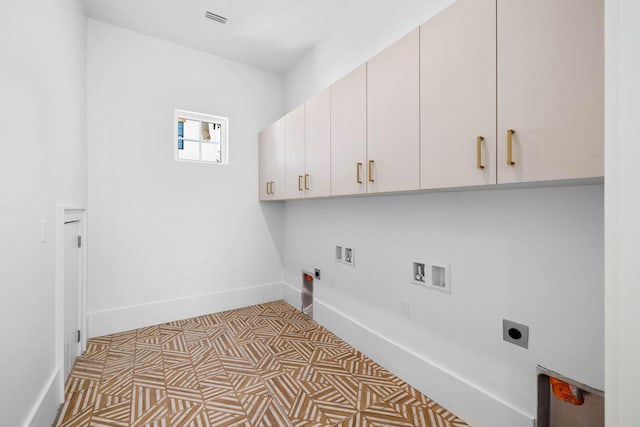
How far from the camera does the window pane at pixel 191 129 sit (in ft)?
11.5

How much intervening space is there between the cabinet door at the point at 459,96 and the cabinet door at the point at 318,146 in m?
0.99

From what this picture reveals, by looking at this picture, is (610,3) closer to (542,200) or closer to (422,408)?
(542,200)

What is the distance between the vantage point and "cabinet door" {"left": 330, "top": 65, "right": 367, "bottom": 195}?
6.82 feet

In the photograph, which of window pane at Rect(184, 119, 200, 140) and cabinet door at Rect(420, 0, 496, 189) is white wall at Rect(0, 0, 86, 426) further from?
cabinet door at Rect(420, 0, 496, 189)

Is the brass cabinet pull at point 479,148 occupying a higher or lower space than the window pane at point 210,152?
lower

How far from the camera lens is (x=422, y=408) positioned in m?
1.89

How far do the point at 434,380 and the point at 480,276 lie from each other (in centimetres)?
81

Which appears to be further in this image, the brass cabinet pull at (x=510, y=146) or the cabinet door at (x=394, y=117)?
the cabinet door at (x=394, y=117)

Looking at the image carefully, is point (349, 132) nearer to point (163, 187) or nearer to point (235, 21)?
point (235, 21)

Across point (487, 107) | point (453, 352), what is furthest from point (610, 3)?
point (453, 352)

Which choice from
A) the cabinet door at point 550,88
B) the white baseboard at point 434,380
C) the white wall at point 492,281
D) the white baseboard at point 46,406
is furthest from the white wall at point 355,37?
the white baseboard at point 46,406

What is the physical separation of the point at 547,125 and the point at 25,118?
238 centimetres

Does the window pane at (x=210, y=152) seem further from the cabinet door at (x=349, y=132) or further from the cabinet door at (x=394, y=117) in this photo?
the cabinet door at (x=394, y=117)

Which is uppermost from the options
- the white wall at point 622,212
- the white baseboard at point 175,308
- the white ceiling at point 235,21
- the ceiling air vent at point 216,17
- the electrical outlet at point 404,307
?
the white ceiling at point 235,21
